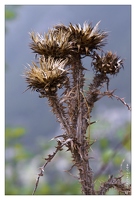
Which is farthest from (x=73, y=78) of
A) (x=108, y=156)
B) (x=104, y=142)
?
(x=104, y=142)

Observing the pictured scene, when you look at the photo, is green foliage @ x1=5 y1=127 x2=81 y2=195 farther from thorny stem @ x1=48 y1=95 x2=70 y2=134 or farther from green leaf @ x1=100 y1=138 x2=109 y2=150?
thorny stem @ x1=48 y1=95 x2=70 y2=134

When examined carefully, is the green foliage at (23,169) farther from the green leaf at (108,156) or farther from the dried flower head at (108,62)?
the dried flower head at (108,62)

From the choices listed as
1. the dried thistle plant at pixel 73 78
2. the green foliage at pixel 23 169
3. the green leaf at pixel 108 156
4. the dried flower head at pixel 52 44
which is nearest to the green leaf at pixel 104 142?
the green foliage at pixel 23 169

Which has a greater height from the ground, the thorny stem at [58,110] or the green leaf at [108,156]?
the green leaf at [108,156]

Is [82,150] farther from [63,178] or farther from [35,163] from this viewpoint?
[63,178]

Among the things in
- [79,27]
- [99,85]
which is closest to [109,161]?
[99,85]

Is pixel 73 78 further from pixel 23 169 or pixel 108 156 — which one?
pixel 23 169

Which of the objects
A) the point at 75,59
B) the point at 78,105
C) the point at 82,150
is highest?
the point at 75,59
